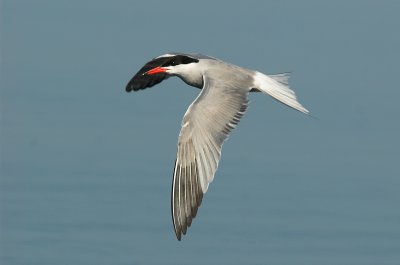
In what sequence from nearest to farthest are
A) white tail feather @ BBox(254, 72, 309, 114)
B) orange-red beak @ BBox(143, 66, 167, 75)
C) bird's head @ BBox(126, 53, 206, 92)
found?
white tail feather @ BBox(254, 72, 309, 114) → bird's head @ BBox(126, 53, 206, 92) → orange-red beak @ BBox(143, 66, 167, 75)

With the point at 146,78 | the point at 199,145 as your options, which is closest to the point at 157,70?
the point at 146,78

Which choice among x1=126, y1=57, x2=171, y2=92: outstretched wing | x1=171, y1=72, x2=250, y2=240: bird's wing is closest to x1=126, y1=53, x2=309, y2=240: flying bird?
x1=171, y1=72, x2=250, y2=240: bird's wing

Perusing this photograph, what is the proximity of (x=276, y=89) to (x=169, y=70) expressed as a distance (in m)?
1.26

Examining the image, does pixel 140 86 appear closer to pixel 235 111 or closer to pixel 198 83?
pixel 198 83

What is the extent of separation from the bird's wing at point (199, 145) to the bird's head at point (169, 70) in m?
0.97

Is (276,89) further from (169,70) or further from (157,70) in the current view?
(157,70)

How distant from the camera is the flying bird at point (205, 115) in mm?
11047

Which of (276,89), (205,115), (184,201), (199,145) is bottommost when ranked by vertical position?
(184,201)

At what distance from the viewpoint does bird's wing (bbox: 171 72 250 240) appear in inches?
434

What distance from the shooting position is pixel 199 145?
11.3 m

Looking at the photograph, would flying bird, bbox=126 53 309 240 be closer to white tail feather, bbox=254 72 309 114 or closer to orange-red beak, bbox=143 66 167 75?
white tail feather, bbox=254 72 309 114

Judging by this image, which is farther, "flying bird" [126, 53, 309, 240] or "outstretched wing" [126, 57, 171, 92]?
"outstretched wing" [126, 57, 171, 92]

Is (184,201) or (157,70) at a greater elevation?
(157,70)

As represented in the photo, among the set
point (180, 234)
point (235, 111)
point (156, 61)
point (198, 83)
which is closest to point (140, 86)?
point (156, 61)
